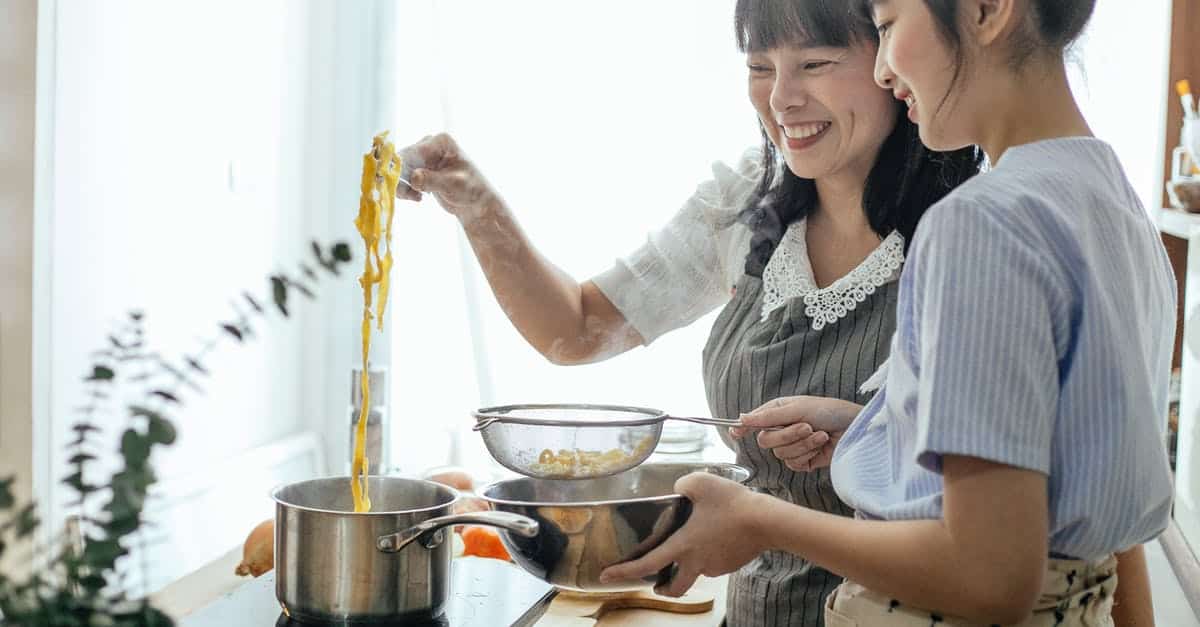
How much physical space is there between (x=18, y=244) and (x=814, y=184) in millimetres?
1105

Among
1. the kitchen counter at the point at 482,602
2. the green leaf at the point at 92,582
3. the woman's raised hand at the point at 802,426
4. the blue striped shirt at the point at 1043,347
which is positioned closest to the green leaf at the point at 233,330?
the green leaf at the point at 92,582

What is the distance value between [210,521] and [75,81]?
34.8 inches

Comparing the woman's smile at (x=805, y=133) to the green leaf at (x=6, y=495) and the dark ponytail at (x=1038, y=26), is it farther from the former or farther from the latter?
the green leaf at (x=6, y=495)

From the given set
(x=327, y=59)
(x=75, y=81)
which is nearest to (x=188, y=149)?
(x=75, y=81)

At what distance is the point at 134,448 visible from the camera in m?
0.54

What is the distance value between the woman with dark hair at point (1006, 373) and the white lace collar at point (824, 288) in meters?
0.48

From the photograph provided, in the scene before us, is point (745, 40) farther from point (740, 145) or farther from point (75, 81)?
point (740, 145)

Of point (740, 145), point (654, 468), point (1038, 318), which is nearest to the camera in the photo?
point (1038, 318)

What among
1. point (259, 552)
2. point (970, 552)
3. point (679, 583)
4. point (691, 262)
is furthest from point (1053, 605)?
point (259, 552)

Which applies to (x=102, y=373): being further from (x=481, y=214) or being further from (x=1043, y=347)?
(x=481, y=214)

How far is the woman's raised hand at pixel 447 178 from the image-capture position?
1.39m

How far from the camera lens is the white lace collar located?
4.50ft

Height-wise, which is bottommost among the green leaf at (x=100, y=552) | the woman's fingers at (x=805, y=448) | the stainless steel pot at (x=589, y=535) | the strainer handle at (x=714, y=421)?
the stainless steel pot at (x=589, y=535)

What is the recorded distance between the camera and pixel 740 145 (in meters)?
2.58
